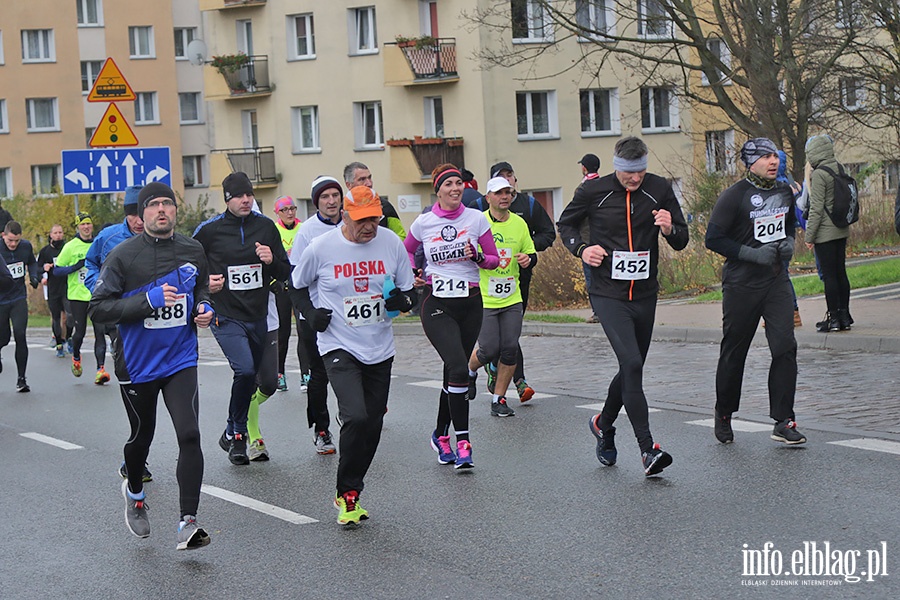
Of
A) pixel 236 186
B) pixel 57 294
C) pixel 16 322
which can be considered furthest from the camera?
pixel 57 294

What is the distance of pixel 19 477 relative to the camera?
1034 centimetres

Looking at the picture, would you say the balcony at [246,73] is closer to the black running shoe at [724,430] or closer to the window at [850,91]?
the window at [850,91]

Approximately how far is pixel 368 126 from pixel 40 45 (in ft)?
81.5

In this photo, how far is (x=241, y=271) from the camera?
10.1 meters

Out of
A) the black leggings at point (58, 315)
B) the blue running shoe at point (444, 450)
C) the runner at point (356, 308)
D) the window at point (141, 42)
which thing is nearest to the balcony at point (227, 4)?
the window at point (141, 42)

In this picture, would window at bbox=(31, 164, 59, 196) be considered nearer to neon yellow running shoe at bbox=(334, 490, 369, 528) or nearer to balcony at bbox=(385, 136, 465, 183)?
balcony at bbox=(385, 136, 465, 183)

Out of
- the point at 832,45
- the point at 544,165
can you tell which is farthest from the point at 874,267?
the point at 544,165

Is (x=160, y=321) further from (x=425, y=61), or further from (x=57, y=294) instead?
(x=425, y=61)

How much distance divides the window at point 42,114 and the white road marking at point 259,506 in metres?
61.5

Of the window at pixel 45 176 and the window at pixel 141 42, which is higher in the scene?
the window at pixel 141 42

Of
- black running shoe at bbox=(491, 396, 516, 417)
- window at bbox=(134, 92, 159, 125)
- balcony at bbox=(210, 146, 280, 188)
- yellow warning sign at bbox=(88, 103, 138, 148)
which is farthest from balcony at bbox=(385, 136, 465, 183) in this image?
black running shoe at bbox=(491, 396, 516, 417)

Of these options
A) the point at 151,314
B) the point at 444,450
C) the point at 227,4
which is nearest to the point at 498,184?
the point at 444,450

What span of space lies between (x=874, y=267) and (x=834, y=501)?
14.6 meters

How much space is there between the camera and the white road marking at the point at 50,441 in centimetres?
1170
